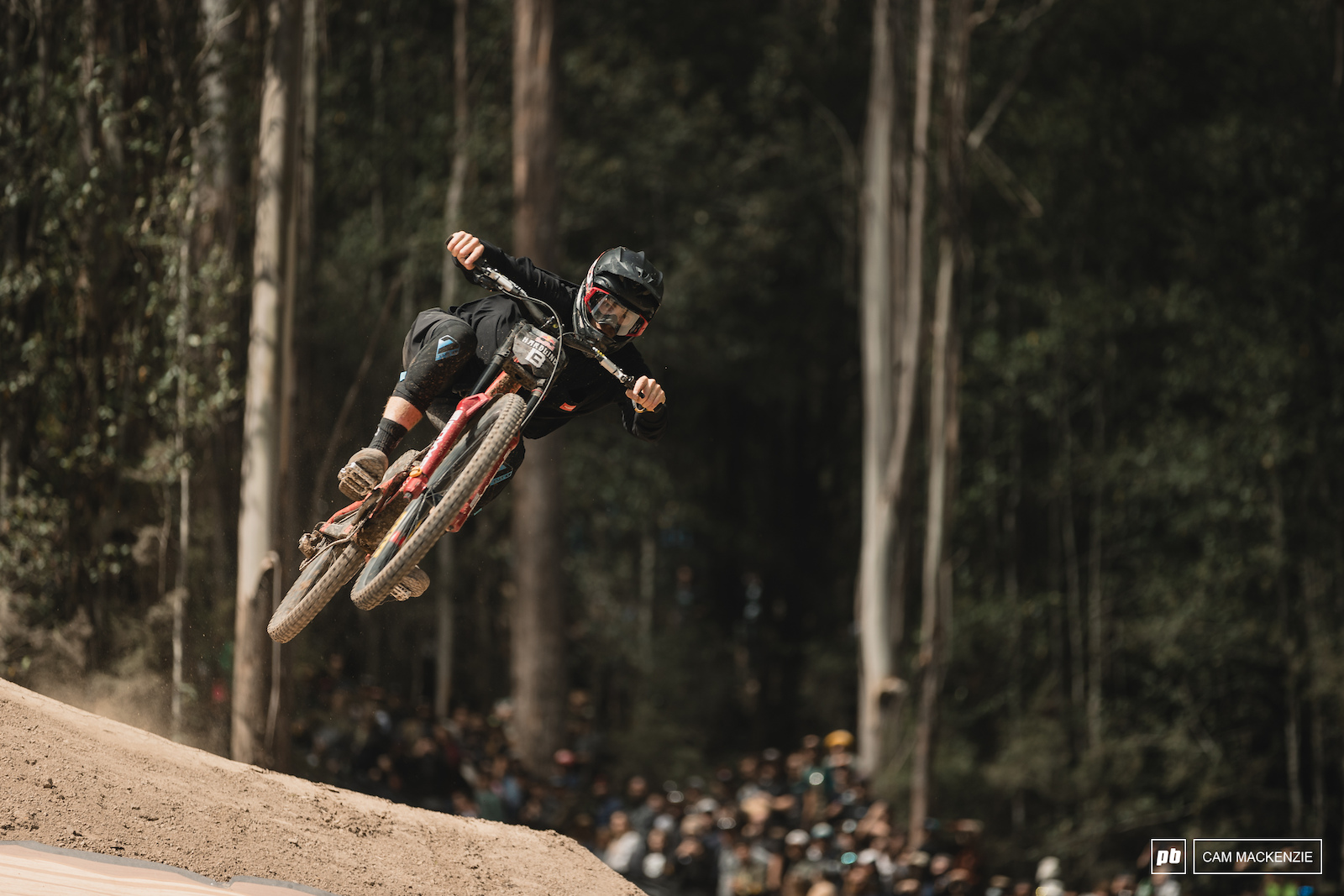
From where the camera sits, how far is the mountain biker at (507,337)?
744 centimetres

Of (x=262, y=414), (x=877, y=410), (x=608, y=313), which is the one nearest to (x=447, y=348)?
(x=608, y=313)

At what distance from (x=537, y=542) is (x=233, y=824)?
13.2 m

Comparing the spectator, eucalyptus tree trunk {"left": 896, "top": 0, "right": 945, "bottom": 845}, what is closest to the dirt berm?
the spectator

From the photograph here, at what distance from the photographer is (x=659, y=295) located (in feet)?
24.8

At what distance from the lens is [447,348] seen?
7.82 m

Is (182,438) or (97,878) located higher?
(182,438)

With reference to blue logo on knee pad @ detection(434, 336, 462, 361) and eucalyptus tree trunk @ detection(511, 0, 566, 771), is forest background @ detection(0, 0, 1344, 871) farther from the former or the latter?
blue logo on knee pad @ detection(434, 336, 462, 361)

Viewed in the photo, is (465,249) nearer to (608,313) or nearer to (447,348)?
(447,348)

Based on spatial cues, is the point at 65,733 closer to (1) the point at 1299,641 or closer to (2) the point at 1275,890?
(2) the point at 1275,890

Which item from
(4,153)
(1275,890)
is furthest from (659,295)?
(1275,890)

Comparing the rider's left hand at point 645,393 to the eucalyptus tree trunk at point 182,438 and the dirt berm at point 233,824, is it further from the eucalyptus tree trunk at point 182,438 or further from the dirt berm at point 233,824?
the eucalyptus tree trunk at point 182,438

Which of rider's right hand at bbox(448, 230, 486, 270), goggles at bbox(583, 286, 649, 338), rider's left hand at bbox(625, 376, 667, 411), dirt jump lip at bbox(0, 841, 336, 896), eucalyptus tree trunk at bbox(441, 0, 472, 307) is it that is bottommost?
dirt jump lip at bbox(0, 841, 336, 896)

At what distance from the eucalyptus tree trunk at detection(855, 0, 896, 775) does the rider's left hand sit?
16114 millimetres

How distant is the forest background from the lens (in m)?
23.1
